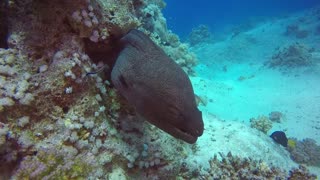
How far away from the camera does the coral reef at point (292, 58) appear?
13195mm

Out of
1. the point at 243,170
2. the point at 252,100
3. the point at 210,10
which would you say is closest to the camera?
the point at 243,170

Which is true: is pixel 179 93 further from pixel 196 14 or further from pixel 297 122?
pixel 196 14

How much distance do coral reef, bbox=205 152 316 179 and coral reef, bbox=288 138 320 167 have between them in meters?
2.83

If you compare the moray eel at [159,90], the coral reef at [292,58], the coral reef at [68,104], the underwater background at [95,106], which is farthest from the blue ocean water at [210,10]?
the moray eel at [159,90]

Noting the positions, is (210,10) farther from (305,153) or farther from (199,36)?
(305,153)

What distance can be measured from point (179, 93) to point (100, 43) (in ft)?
4.93

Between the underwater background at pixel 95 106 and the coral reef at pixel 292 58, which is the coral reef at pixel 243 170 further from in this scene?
the coral reef at pixel 292 58

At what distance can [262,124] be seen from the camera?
848cm

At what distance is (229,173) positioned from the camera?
4363 mm

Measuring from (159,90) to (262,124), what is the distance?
6441mm

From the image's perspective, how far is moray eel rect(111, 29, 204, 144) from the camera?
117 inches

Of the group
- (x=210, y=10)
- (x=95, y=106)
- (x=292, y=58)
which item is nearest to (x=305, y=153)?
(x=95, y=106)

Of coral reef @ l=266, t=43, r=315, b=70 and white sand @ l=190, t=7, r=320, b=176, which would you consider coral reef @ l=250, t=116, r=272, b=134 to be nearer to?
white sand @ l=190, t=7, r=320, b=176

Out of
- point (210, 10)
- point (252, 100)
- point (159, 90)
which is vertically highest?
point (210, 10)
